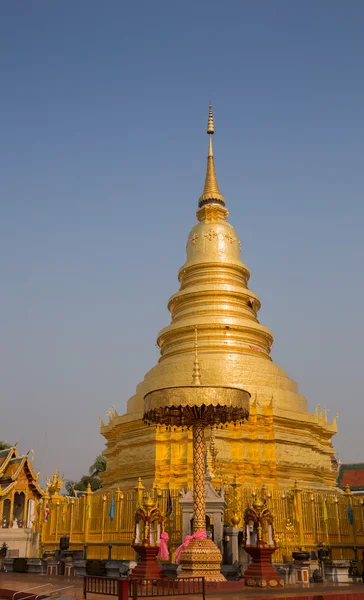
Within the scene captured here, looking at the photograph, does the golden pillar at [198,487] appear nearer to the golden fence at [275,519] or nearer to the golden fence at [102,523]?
the golden fence at [275,519]

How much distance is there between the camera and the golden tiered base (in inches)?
517

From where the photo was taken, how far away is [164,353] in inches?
1117

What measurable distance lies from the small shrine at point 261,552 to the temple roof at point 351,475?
20924 mm

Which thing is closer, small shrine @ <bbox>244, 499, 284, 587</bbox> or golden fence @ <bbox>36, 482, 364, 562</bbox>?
small shrine @ <bbox>244, 499, 284, 587</bbox>

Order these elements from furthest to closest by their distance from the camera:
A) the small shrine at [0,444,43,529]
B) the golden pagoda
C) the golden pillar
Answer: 1. the small shrine at [0,444,43,529]
2. the golden pagoda
3. the golden pillar

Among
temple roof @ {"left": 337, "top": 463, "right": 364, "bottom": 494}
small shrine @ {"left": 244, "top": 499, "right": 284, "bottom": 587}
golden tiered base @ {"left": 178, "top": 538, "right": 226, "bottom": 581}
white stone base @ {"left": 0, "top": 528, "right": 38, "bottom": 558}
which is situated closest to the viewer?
golden tiered base @ {"left": 178, "top": 538, "right": 226, "bottom": 581}

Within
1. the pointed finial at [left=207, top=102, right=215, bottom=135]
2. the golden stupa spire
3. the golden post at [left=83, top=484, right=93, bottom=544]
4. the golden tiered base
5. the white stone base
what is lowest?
the golden tiered base

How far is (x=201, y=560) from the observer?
1323 cm

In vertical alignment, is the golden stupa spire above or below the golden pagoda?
above

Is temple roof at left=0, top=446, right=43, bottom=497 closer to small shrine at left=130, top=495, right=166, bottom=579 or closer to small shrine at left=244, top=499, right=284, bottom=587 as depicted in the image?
small shrine at left=130, top=495, right=166, bottom=579

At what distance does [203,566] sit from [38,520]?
48.4 ft

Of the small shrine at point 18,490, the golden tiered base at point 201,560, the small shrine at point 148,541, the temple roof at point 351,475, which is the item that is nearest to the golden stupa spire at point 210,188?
the small shrine at point 18,490

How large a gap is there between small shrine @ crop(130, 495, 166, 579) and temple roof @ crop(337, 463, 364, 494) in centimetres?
2061

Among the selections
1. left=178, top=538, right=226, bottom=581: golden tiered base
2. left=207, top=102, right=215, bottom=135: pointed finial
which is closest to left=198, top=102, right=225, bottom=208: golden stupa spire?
left=207, top=102, right=215, bottom=135: pointed finial
